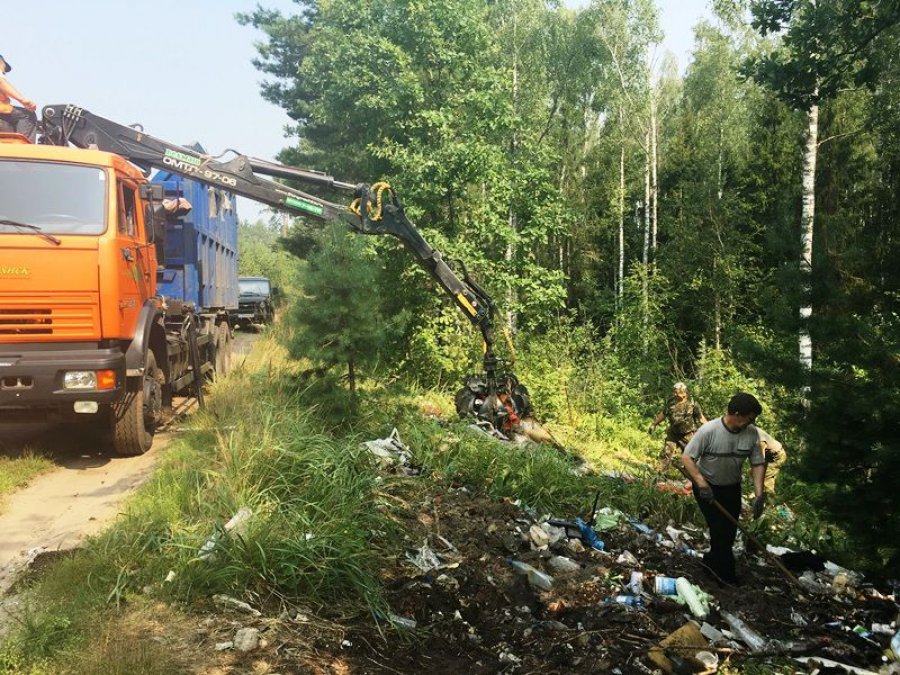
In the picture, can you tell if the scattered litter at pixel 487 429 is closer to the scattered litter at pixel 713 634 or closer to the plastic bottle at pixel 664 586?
the plastic bottle at pixel 664 586

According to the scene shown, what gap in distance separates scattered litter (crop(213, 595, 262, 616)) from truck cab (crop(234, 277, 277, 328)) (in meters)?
16.2

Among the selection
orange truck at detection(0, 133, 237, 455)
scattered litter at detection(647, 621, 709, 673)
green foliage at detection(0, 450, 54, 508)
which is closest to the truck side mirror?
orange truck at detection(0, 133, 237, 455)

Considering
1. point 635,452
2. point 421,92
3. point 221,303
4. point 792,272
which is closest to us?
point 792,272

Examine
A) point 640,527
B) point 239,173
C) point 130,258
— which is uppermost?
point 239,173

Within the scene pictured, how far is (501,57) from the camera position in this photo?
2105cm

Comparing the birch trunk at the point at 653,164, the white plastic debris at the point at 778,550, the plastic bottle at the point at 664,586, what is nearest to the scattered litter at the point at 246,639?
the plastic bottle at the point at 664,586

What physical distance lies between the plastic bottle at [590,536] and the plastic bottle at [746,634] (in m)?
1.24

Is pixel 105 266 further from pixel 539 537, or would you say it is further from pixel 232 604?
pixel 539 537

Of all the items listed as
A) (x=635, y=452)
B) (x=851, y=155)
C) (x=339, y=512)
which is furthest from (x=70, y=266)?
(x=851, y=155)

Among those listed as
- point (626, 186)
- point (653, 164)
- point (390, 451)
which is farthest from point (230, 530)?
point (626, 186)

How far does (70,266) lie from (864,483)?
6939 millimetres

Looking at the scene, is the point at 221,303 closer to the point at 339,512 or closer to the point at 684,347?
the point at 339,512

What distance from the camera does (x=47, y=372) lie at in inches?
240

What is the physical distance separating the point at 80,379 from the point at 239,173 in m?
3.18
